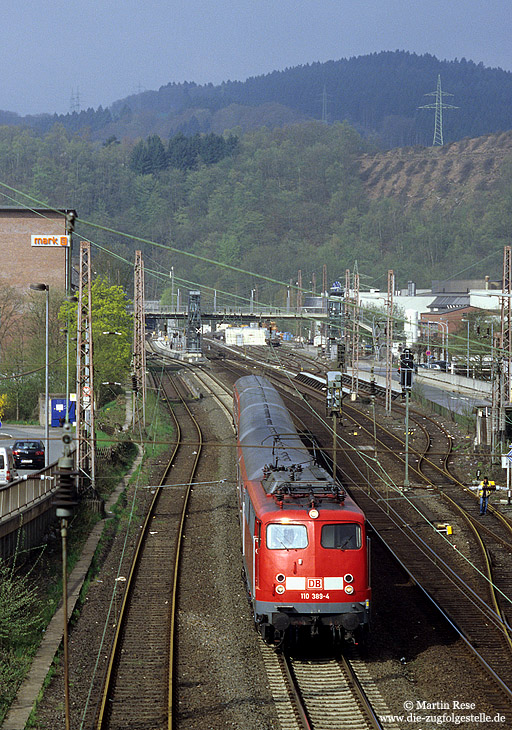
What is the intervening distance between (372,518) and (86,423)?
29.5 ft

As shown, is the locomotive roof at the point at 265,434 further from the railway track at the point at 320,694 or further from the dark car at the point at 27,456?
the dark car at the point at 27,456

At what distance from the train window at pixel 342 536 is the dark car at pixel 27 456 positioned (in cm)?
2126

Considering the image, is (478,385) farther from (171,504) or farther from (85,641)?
(85,641)

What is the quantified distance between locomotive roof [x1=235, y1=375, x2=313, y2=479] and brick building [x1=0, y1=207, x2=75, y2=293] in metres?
47.3

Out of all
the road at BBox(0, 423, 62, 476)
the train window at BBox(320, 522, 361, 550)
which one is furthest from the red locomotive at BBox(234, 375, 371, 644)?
the road at BBox(0, 423, 62, 476)

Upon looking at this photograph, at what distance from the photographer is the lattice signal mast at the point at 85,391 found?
2431 centimetres

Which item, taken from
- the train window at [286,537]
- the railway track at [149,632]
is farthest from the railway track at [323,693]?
the train window at [286,537]

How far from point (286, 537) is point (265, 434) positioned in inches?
270

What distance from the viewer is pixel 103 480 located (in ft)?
93.4

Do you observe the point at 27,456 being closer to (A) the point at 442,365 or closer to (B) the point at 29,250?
(B) the point at 29,250

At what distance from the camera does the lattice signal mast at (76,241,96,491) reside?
79.8 ft

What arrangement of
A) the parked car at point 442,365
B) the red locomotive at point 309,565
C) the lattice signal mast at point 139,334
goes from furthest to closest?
the parked car at point 442,365
the lattice signal mast at point 139,334
the red locomotive at point 309,565

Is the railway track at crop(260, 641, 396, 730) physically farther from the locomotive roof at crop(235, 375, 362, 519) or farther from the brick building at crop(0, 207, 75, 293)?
the brick building at crop(0, 207, 75, 293)

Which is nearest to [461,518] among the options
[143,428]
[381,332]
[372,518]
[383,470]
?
[372,518]
